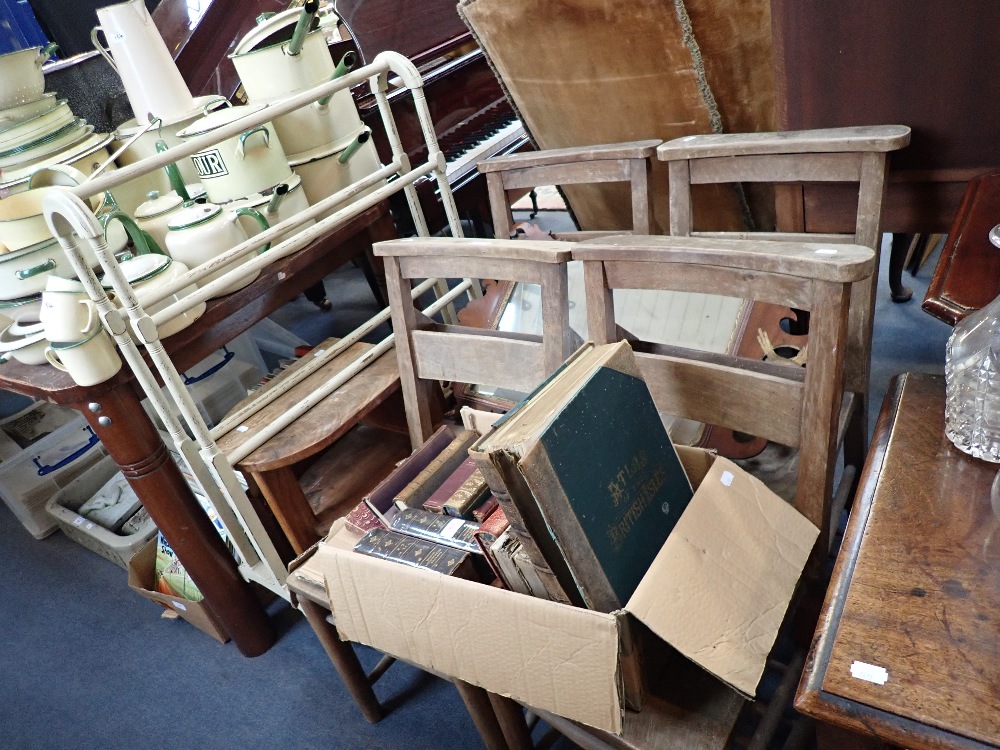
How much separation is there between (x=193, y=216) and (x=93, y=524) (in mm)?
1198

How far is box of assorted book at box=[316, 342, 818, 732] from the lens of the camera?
836mm

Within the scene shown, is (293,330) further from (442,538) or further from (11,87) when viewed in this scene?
(442,538)

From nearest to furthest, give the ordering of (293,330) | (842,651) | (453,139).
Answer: (842,651), (453,139), (293,330)

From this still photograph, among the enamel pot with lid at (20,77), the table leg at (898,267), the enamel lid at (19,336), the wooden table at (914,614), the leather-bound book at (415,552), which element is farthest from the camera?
the table leg at (898,267)

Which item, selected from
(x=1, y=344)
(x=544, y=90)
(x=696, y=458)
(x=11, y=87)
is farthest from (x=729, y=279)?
(x=11, y=87)

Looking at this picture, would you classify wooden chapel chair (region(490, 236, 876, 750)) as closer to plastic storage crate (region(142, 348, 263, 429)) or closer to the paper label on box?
the paper label on box

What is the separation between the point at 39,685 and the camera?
1.81 meters

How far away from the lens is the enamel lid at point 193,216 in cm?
139

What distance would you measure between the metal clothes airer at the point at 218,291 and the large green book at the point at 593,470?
0.67 metres

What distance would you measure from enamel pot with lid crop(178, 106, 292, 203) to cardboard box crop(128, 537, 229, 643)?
952 millimetres

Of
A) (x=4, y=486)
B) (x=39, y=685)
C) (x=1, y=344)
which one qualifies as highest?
(x=1, y=344)

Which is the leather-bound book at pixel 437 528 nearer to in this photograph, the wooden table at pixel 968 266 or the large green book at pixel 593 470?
the large green book at pixel 593 470

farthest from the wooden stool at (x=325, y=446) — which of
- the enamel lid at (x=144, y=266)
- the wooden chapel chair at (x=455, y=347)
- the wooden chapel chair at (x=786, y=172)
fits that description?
the wooden chapel chair at (x=786, y=172)

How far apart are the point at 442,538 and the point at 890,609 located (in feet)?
2.03
